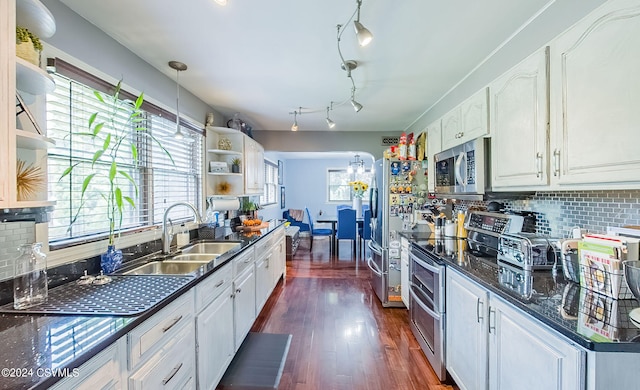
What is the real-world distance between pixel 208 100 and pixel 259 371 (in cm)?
278

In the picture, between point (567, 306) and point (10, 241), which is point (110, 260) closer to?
point (10, 241)

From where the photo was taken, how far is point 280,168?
7.98 m

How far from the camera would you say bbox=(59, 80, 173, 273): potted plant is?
160 centimetres

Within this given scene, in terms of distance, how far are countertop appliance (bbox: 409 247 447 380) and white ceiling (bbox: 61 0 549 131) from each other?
5.09 feet

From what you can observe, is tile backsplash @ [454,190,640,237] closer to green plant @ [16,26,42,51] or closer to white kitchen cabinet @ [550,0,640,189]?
white kitchen cabinet @ [550,0,640,189]

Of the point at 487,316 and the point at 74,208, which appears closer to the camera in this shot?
the point at 487,316

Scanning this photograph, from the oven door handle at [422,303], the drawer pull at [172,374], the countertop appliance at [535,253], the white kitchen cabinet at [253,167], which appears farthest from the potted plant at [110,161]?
the countertop appliance at [535,253]

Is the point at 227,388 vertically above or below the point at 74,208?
below

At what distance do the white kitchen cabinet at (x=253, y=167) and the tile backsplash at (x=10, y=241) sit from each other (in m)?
2.37

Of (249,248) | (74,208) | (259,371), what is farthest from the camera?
(249,248)

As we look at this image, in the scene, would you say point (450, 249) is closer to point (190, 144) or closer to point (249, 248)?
point (249, 248)

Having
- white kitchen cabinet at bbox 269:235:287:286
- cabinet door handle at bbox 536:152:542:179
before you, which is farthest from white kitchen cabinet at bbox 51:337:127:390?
white kitchen cabinet at bbox 269:235:287:286

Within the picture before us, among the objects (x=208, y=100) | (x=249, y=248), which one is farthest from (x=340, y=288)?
(x=208, y=100)

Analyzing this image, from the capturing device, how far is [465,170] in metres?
2.30
